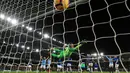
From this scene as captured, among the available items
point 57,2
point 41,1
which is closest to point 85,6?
point 41,1

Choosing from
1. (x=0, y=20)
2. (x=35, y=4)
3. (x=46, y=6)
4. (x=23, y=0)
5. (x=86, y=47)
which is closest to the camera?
(x=46, y=6)

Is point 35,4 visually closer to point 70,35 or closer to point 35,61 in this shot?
point 70,35

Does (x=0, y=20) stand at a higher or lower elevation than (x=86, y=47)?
higher

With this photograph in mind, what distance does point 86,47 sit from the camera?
16375 millimetres

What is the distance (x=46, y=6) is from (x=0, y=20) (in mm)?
2861

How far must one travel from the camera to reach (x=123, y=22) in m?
12.1

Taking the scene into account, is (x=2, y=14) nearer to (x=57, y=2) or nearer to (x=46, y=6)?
(x=46, y=6)

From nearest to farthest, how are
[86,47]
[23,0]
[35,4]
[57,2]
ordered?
[57,2]
[35,4]
[23,0]
[86,47]

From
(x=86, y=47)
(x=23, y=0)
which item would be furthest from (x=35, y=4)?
(x=86, y=47)

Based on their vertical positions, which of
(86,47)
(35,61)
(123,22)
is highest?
(123,22)

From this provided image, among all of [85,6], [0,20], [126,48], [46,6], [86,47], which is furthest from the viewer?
[86,47]

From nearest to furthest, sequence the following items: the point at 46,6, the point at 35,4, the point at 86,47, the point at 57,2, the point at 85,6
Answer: the point at 57,2, the point at 46,6, the point at 35,4, the point at 85,6, the point at 86,47

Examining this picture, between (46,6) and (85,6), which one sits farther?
(85,6)

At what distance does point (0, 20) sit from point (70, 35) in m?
8.27
